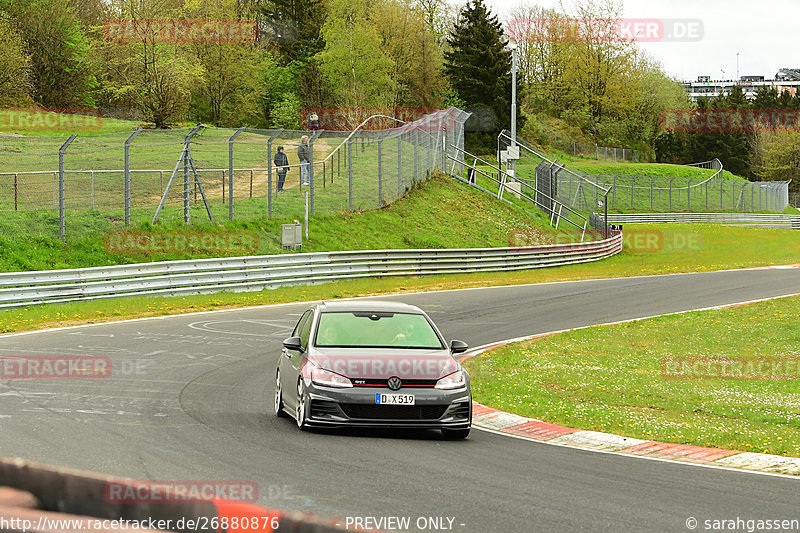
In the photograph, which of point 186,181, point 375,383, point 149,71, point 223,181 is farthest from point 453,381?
point 149,71

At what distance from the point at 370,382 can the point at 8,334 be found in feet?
33.9

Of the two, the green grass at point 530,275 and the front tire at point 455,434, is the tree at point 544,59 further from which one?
the front tire at point 455,434

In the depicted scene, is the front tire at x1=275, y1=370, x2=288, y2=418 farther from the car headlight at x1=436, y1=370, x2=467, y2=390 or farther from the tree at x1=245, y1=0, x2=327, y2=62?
the tree at x1=245, y1=0, x2=327, y2=62

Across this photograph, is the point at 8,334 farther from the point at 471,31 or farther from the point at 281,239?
the point at 471,31

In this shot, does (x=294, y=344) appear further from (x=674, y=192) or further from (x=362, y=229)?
(x=674, y=192)

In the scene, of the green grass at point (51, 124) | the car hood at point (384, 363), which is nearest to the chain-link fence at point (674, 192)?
the green grass at point (51, 124)

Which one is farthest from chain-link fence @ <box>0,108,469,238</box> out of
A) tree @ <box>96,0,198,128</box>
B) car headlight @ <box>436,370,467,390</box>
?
car headlight @ <box>436,370,467,390</box>

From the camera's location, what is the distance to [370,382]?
9.91 metres

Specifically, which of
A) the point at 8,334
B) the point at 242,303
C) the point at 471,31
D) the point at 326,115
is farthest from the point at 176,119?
the point at 8,334

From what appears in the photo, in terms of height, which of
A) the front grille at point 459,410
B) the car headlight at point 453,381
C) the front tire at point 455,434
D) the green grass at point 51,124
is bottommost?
the front tire at point 455,434

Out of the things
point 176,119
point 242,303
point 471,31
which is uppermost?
point 471,31

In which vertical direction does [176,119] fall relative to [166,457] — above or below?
above

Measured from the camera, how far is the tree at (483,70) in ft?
266

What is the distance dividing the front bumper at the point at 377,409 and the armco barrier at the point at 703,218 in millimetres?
61193
